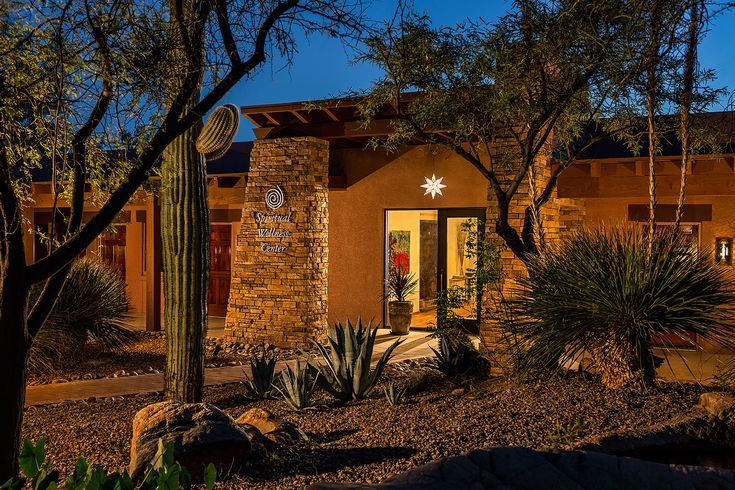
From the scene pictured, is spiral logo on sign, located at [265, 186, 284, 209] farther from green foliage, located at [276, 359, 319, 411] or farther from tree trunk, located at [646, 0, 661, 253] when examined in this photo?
tree trunk, located at [646, 0, 661, 253]

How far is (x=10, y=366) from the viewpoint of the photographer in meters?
4.15

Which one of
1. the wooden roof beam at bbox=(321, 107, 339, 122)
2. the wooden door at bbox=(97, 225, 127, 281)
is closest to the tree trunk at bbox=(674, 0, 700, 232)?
the wooden roof beam at bbox=(321, 107, 339, 122)

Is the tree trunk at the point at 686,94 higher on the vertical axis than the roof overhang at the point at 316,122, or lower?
lower

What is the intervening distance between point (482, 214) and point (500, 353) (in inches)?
225

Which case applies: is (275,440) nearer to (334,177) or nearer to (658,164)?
(658,164)

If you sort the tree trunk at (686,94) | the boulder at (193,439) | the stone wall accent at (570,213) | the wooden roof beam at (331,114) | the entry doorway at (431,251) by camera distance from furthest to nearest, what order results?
the entry doorway at (431,251)
the stone wall accent at (570,213)
the wooden roof beam at (331,114)
the tree trunk at (686,94)
the boulder at (193,439)

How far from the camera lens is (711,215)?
11.6 metres

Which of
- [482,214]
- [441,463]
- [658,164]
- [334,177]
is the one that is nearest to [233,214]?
[334,177]

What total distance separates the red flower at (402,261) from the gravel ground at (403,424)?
22.0 feet

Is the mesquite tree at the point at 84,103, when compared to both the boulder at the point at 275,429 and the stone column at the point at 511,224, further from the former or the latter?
the stone column at the point at 511,224

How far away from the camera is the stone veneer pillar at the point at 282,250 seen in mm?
11773

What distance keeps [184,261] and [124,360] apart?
4.59m

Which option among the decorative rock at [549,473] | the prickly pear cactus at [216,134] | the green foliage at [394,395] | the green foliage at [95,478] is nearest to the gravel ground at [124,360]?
the prickly pear cactus at [216,134]

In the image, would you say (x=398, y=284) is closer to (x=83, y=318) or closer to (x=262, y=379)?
(x=83, y=318)
